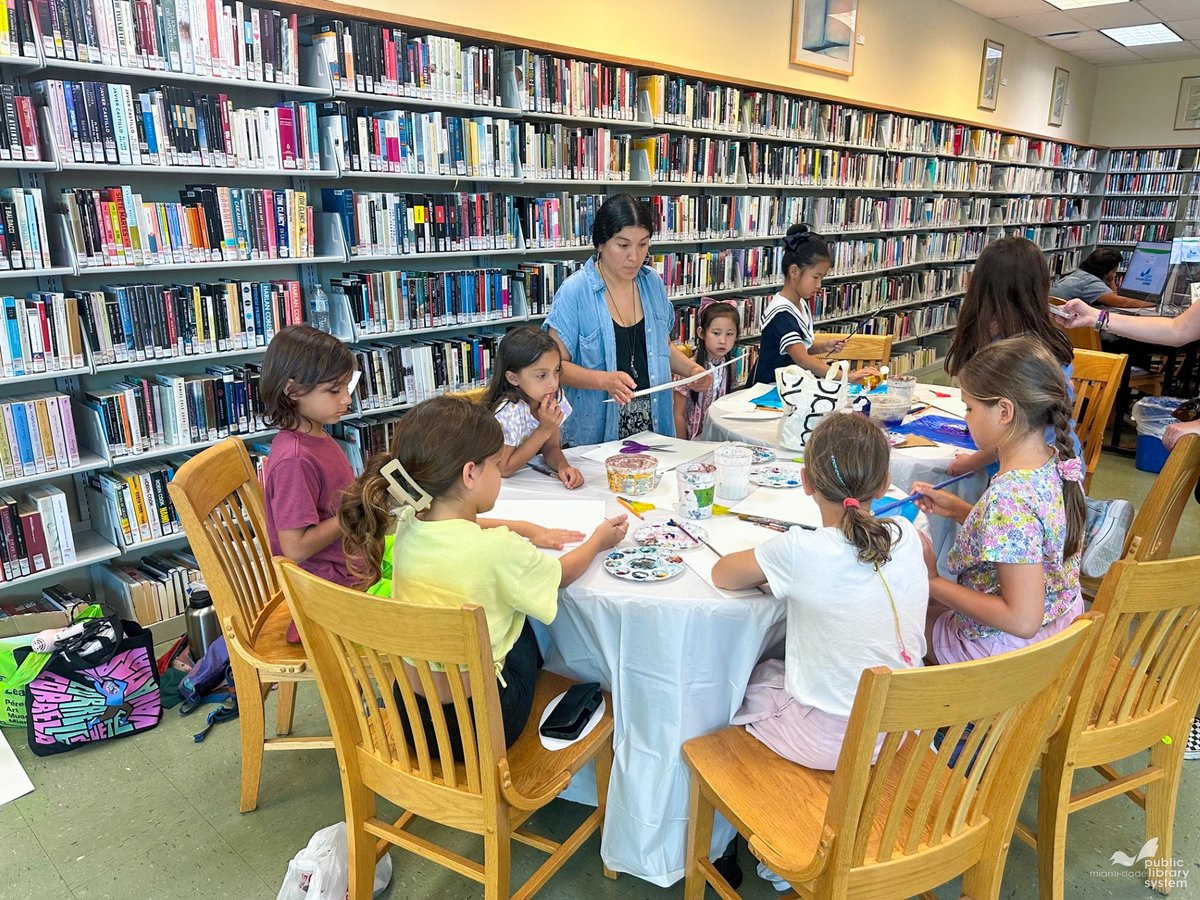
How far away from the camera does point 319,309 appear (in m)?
3.09

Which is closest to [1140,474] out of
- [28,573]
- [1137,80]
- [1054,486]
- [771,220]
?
[771,220]

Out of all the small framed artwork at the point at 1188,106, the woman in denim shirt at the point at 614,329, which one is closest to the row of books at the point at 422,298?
the woman in denim shirt at the point at 614,329

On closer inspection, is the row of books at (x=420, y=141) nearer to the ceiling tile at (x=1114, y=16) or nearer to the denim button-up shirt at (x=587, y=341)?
the denim button-up shirt at (x=587, y=341)

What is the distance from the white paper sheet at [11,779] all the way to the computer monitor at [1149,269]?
26.8ft

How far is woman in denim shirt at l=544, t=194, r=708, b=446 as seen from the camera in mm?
2600

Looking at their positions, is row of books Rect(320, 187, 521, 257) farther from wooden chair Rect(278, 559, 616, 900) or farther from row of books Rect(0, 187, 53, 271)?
wooden chair Rect(278, 559, 616, 900)

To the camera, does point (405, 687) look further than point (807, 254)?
Result: No

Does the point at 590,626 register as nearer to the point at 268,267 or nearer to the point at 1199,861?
the point at 1199,861

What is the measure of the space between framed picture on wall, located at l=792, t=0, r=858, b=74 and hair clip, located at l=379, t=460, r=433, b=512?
4.95 metres

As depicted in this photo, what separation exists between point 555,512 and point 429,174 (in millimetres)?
1922

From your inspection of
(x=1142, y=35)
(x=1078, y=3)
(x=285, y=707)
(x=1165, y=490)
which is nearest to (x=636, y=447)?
(x=285, y=707)

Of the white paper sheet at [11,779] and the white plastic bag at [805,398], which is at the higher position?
the white plastic bag at [805,398]

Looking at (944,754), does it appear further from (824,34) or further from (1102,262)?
(1102,262)

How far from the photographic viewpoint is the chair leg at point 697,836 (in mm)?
1508
